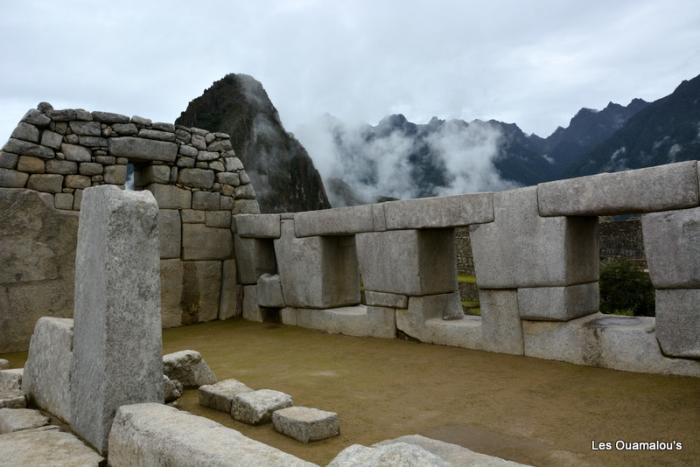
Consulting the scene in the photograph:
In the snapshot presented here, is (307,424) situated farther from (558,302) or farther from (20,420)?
(558,302)

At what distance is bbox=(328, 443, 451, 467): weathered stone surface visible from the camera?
1.97m

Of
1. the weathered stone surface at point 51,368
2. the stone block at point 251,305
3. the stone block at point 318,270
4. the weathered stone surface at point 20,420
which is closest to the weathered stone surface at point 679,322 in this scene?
the stone block at point 318,270

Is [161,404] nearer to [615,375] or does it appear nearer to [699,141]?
[615,375]

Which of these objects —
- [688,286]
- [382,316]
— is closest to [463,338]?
[382,316]

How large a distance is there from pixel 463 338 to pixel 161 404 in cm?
324

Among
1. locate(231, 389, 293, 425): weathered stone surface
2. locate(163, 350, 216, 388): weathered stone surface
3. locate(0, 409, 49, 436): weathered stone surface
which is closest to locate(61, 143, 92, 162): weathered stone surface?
locate(163, 350, 216, 388): weathered stone surface

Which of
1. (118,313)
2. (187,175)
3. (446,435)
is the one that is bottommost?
(446,435)

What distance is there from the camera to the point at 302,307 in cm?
746

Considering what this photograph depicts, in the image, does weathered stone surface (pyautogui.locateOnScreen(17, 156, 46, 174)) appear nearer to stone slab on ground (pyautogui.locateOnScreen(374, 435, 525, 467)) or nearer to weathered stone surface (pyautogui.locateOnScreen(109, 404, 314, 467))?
weathered stone surface (pyautogui.locateOnScreen(109, 404, 314, 467))

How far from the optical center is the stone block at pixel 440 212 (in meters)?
5.20

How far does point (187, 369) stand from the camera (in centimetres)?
455

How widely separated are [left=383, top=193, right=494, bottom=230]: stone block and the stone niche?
378 centimetres

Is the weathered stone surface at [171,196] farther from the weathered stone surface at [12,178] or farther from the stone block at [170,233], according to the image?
the weathered stone surface at [12,178]

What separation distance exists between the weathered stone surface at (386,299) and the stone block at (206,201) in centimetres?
Answer: 355
